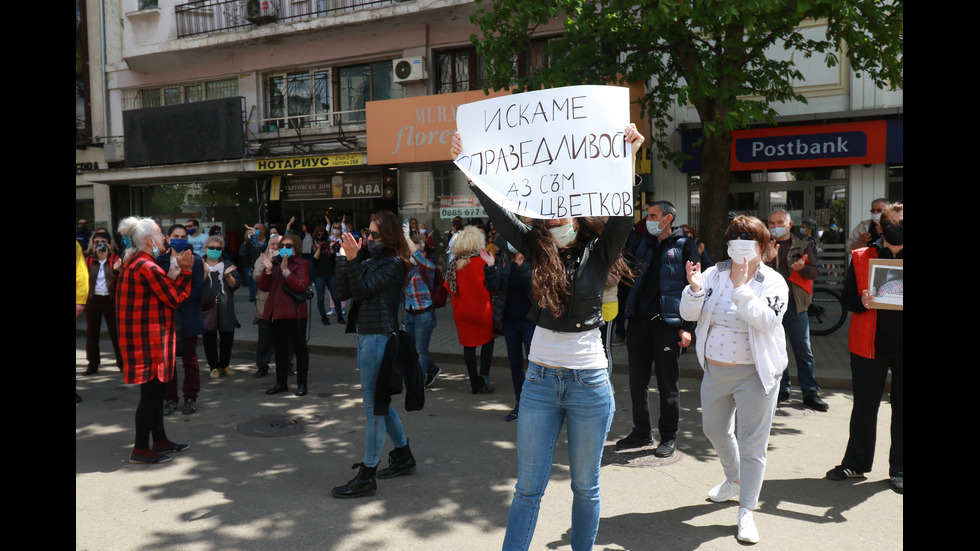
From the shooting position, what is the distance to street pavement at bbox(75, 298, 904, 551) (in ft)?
13.1

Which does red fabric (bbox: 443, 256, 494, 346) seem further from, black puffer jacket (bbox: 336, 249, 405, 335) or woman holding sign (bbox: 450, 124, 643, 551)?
woman holding sign (bbox: 450, 124, 643, 551)

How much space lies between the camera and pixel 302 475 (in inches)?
198

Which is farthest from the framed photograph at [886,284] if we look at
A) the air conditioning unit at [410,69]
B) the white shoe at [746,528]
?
the air conditioning unit at [410,69]

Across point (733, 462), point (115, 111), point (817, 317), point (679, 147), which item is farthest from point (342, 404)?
point (115, 111)

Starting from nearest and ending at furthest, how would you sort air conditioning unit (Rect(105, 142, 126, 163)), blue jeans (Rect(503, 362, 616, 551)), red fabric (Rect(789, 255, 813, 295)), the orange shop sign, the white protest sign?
1. blue jeans (Rect(503, 362, 616, 551))
2. the white protest sign
3. red fabric (Rect(789, 255, 813, 295))
4. the orange shop sign
5. air conditioning unit (Rect(105, 142, 126, 163))

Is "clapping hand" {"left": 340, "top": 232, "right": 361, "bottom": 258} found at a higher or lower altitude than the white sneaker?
higher

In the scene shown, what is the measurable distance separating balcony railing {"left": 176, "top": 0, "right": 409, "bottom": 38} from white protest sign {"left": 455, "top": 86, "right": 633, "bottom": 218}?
1387 cm

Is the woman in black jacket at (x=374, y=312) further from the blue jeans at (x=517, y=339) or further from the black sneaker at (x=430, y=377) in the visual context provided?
the black sneaker at (x=430, y=377)

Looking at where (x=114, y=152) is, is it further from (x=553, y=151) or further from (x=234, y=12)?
(x=553, y=151)

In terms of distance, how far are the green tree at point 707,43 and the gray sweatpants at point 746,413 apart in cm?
468

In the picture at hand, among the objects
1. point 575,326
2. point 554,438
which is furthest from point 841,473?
point 575,326

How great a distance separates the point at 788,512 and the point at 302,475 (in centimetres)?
331

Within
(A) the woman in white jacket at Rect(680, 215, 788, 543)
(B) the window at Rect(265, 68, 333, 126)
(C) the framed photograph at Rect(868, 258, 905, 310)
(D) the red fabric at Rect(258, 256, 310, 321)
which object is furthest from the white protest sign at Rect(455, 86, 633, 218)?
(B) the window at Rect(265, 68, 333, 126)

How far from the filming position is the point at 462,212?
16.3 m
